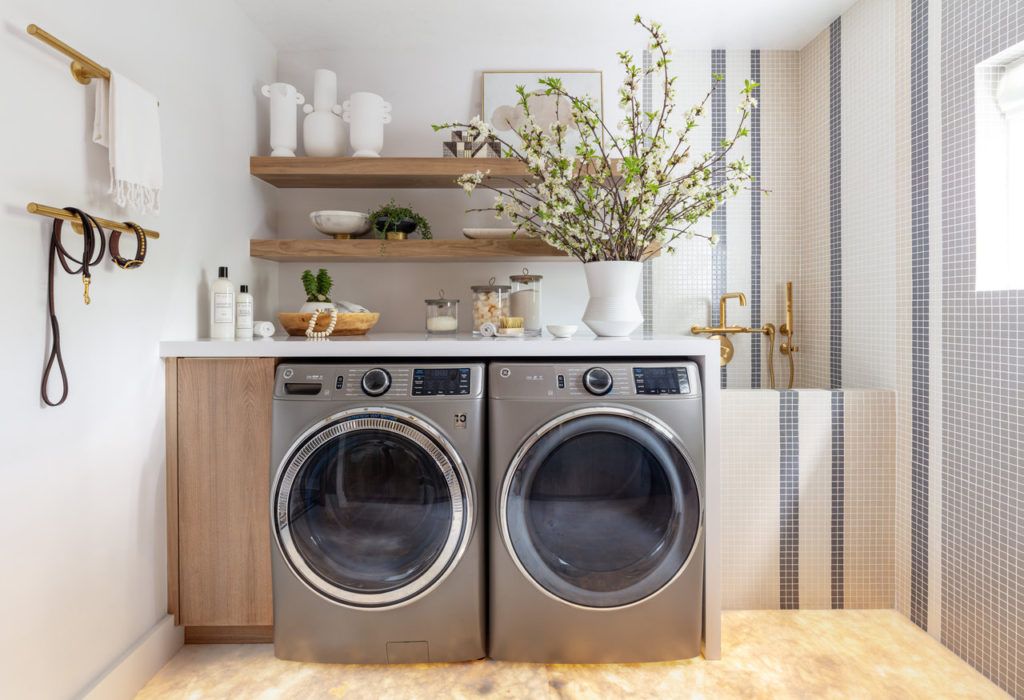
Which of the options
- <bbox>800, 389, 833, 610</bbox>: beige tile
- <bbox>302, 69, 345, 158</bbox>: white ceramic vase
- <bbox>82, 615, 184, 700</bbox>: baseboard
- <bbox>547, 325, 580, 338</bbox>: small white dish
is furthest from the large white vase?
<bbox>82, 615, 184, 700</bbox>: baseboard

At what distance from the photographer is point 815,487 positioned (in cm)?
208

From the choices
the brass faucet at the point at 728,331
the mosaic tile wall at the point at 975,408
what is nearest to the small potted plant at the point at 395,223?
the brass faucet at the point at 728,331

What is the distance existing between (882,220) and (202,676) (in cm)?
267

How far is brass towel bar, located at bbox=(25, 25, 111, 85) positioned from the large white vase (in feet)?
4.90

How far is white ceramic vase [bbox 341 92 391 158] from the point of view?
95.0 inches

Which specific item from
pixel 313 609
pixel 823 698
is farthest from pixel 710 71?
pixel 313 609

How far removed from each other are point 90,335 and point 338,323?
76cm

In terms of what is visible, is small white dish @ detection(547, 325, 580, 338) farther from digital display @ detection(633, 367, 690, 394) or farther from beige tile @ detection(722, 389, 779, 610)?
beige tile @ detection(722, 389, 779, 610)

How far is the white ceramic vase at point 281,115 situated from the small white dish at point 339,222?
277 mm

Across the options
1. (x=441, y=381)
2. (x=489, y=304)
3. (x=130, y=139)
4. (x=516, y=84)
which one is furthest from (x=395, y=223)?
(x=130, y=139)

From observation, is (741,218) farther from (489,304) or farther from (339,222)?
(339,222)

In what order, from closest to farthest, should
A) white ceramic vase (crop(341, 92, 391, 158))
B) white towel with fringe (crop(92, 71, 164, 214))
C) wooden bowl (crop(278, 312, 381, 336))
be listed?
white towel with fringe (crop(92, 71, 164, 214))
wooden bowl (crop(278, 312, 381, 336))
white ceramic vase (crop(341, 92, 391, 158))

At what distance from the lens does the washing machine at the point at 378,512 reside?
173cm

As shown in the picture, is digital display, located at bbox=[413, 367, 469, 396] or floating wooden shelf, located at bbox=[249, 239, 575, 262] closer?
digital display, located at bbox=[413, 367, 469, 396]
